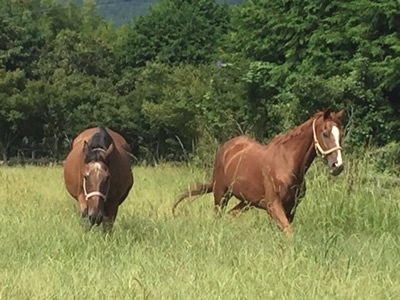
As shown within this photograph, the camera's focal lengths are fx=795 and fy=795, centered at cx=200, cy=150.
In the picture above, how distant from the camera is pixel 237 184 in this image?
33.5 ft

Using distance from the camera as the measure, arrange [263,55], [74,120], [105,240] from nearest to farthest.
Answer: [105,240] < [263,55] < [74,120]

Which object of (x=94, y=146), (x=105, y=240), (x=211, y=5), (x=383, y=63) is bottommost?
(x=211, y=5)

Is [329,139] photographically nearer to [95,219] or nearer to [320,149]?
[320,149]

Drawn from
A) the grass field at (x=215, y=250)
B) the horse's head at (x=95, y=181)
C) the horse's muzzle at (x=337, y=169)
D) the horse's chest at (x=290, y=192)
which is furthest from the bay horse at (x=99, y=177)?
the horse's muzzle at (x=337, y=169)

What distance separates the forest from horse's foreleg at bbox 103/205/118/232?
510 cm

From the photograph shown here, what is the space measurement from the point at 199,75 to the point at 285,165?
24.2m

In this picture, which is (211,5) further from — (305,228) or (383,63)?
(305,228)

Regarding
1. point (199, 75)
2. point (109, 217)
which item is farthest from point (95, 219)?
point (199, 75)

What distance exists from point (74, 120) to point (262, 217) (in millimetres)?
24744

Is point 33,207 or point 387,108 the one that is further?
point 387,108

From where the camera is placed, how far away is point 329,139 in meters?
8.91

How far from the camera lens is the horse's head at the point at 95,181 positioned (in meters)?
8.38

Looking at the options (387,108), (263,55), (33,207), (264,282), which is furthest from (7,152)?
(264,282)

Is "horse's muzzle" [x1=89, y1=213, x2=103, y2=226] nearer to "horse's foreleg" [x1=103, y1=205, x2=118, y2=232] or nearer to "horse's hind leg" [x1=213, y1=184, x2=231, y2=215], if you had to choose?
"horse's foreleg" [x1=103, y1=205, x2=118, y2=232]
